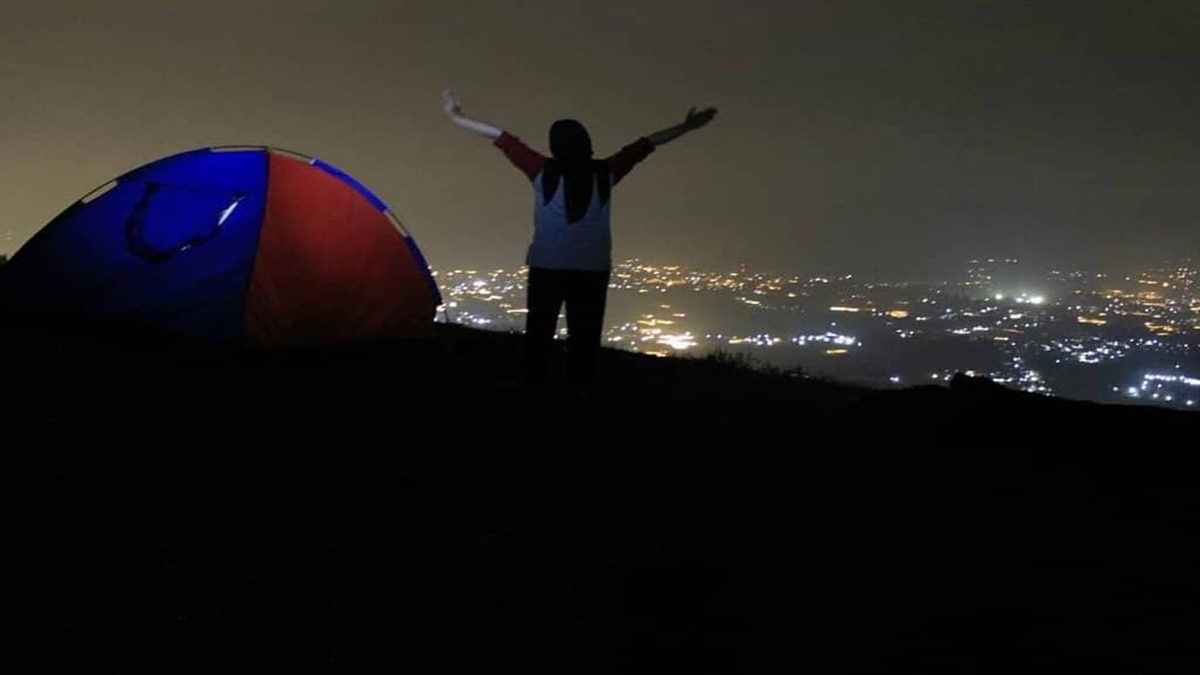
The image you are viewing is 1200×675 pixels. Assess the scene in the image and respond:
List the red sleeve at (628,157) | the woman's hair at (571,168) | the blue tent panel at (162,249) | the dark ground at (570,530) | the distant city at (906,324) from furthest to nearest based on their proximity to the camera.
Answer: the distant city at (906,324), the blue tent panel at (162,249), the red sleeve at (628,157), the woman's hair at (571,168), the dark ground at (570,530)

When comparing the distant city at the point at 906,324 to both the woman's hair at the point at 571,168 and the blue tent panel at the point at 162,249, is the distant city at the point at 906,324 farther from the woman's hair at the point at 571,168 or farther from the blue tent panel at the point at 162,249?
the woman's hair at the point at 571,168

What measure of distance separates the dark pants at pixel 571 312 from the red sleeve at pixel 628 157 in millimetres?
760

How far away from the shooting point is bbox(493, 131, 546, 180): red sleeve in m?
6.91

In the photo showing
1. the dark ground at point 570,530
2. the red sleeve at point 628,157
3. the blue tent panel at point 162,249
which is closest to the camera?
the dark ground at point 570,530

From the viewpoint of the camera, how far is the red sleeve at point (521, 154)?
691 cm

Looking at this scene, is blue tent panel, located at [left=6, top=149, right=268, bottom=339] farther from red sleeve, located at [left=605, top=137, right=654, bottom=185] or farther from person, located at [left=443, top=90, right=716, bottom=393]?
red sleeve, located at [left=605, top=137, right=654, bottom=185]

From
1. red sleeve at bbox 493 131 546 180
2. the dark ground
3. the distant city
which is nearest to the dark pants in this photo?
the dark ground

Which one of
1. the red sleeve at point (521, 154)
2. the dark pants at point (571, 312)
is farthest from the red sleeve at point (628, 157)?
the dark pants at point (571, 312)

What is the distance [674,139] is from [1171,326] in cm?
5228

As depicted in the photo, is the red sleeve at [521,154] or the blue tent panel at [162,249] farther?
the blue tent panel at [162,249]

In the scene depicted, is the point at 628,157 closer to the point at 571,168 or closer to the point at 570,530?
the point at 571,168

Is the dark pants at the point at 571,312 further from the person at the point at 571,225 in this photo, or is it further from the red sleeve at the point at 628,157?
the red sleeve at the point at 628,157

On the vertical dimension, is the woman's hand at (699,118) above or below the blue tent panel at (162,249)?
above

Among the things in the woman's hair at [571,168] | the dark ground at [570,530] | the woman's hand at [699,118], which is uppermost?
the woman's hand at [699,118]
